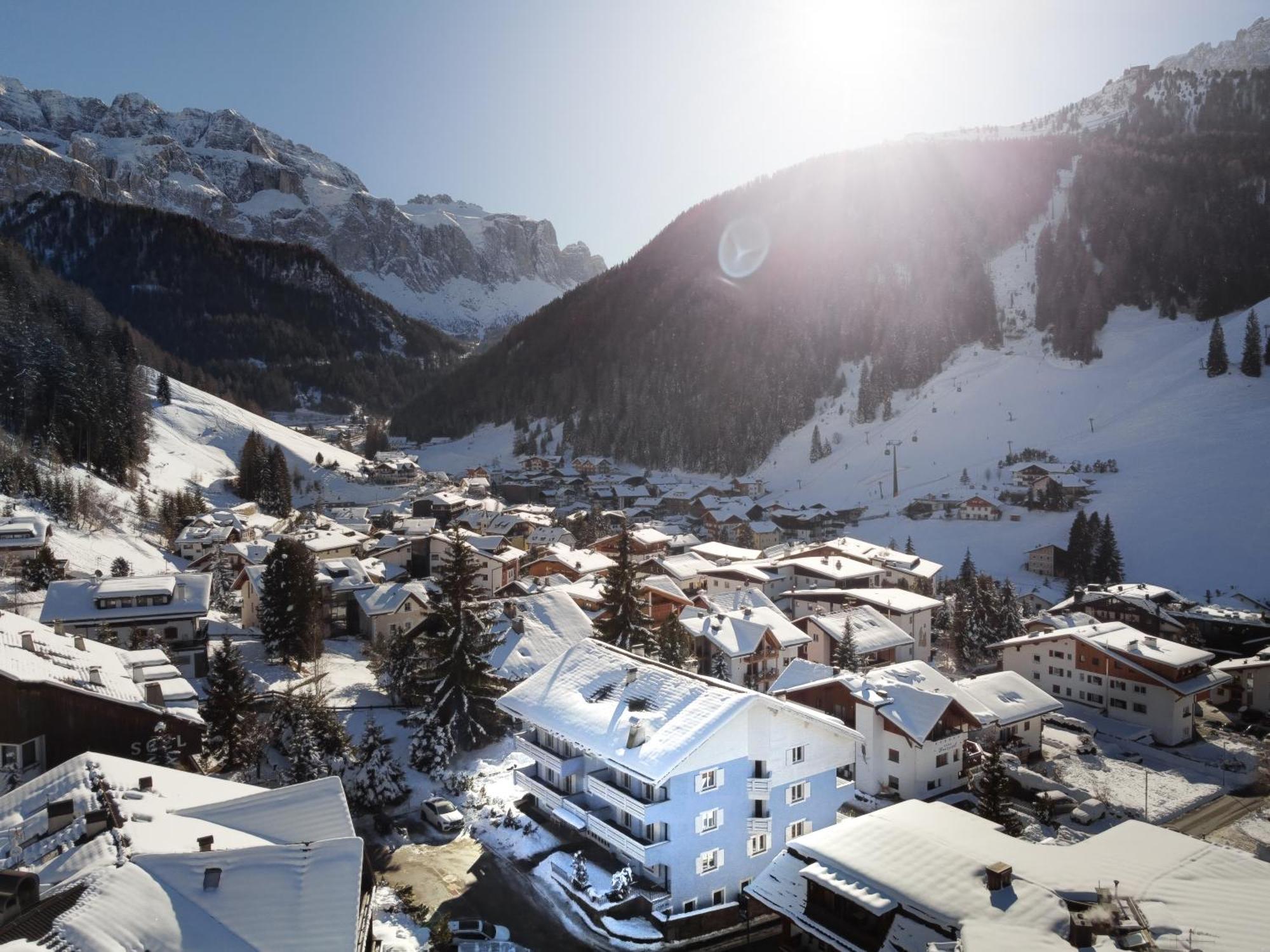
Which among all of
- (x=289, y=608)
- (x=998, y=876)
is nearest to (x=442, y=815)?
(x=998, y=876)

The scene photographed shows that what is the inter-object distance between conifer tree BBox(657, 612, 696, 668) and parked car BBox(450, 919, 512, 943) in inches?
564

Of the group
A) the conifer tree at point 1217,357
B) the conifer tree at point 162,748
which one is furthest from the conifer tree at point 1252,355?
the conifer tree at point 162,748

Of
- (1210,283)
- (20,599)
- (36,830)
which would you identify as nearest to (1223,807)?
(36,830)

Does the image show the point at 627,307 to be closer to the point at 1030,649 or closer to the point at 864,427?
the point at 864,427

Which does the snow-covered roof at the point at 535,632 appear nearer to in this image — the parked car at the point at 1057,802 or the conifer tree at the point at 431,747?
the conifer tree at the point at 431,747

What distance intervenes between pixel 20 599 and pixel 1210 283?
460 feet

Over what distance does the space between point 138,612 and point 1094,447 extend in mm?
92945

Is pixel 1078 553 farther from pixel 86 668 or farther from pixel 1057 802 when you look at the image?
pixel 86 668

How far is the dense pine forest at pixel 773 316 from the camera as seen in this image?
129125 mm

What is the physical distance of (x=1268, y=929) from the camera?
9078 mm

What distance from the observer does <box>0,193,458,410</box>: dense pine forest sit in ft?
558

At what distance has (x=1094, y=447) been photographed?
8719 centimetres

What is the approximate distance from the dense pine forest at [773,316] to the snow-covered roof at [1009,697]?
90.0 m

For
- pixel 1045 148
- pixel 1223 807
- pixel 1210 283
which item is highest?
pixel 1045 148
